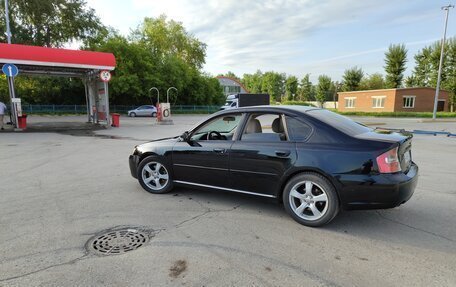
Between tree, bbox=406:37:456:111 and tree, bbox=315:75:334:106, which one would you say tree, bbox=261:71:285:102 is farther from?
tree, bbox=406:37:456:111

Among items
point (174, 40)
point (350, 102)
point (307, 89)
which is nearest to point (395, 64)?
point (350, 102)

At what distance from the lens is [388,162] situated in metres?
3.55

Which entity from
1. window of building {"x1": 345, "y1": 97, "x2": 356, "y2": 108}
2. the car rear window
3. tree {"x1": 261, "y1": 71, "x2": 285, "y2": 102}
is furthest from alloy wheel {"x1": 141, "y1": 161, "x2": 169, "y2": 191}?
tree {"x1": 261, "y1": 71, "x2": 285, "y2": 102}

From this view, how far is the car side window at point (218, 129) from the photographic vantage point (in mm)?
4772

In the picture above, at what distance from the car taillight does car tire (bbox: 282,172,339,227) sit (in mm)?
604

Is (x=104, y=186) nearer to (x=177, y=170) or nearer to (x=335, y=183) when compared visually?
(x=177, y=170)

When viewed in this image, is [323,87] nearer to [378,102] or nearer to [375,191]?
[378,102]

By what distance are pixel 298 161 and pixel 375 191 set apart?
95cm

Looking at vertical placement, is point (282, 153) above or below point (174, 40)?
below

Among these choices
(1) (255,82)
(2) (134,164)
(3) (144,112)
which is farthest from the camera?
(1) (255,82)

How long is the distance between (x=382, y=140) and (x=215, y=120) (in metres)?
2.40

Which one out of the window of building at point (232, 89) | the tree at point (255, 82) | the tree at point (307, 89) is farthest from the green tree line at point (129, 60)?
the tree at point (255, 82)

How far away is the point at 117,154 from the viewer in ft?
30.3

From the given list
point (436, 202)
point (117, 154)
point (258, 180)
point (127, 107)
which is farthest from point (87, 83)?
point (436, 202)
